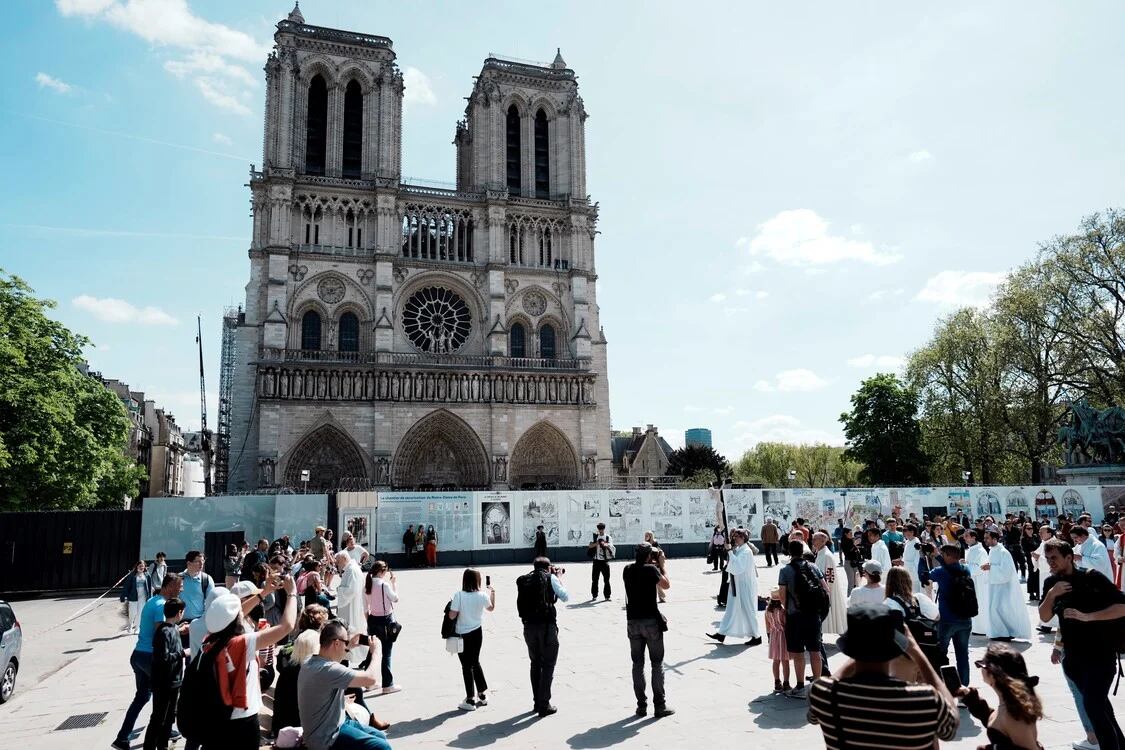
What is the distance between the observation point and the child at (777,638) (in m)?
7.48

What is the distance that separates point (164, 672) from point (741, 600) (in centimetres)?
711

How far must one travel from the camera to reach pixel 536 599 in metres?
7.11

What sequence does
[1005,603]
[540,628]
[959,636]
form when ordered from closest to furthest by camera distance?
[959,636] < [540,628] < [1005,603]

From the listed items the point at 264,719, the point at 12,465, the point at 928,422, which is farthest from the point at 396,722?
the point at 928,422

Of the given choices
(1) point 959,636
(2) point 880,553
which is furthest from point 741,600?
(1) point 959,636

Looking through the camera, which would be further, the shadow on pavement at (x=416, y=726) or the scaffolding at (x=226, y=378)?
the scaffolding at (x=226, y=378)

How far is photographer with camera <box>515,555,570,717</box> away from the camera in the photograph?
6965mm

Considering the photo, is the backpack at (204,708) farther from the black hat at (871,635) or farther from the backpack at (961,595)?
the backpack at (961,595)

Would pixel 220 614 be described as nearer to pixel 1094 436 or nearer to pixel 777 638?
pixel 777 638

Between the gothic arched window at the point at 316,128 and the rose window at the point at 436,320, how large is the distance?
8.65 meters

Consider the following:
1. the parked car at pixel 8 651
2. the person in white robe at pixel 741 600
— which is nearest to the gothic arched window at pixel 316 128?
the parked car at pixel 8 651

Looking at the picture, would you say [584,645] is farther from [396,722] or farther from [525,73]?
[525,73]

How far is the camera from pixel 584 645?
1014 cm

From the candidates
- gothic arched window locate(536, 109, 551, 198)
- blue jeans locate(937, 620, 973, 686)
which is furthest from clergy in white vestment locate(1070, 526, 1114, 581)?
gothic arched window locate(536, 109, 551, 198)
